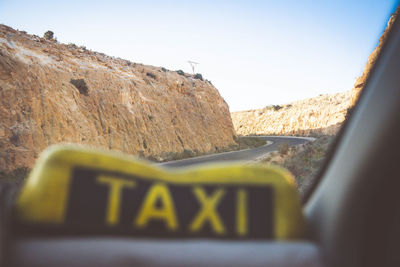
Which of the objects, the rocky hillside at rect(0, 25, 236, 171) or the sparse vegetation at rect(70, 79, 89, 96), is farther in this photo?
the sparse vegetation at rect(70, 79, 89, 96)

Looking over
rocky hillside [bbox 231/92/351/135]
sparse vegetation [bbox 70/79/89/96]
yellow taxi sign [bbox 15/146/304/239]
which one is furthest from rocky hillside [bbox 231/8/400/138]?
yellow taxi sign [bbox 15/146/304/239]

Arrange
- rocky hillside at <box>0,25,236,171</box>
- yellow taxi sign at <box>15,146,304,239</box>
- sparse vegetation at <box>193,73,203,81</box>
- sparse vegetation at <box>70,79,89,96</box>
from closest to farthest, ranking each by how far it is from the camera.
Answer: yellow taxi sign at <box>15,146,304,239</box> < rocky hillside at <box>0,25,236,171</box> < sparse vegetation at <box>70,79,89,96</box> < sparse vegetation at <box>193,73,203,81</box>

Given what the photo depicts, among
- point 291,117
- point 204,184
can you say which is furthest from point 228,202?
point 291,117

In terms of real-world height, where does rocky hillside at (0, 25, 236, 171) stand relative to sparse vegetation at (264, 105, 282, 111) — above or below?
below

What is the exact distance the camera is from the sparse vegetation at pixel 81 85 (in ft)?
65.3

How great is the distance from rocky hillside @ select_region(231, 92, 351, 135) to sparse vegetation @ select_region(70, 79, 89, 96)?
3904cm

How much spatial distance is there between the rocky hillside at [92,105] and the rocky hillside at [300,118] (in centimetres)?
2644

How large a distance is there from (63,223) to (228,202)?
652 mm

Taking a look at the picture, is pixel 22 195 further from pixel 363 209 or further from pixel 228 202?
pixel 363 209

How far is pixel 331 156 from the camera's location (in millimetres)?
1556

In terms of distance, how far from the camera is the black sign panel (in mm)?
1009

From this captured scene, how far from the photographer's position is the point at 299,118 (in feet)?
194

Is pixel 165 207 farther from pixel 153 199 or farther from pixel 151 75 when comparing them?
pixel 151 75

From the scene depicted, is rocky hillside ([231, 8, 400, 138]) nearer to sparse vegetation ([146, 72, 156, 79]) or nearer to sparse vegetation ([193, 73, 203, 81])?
sparse vegetation ([193, 73, 203, 81])
